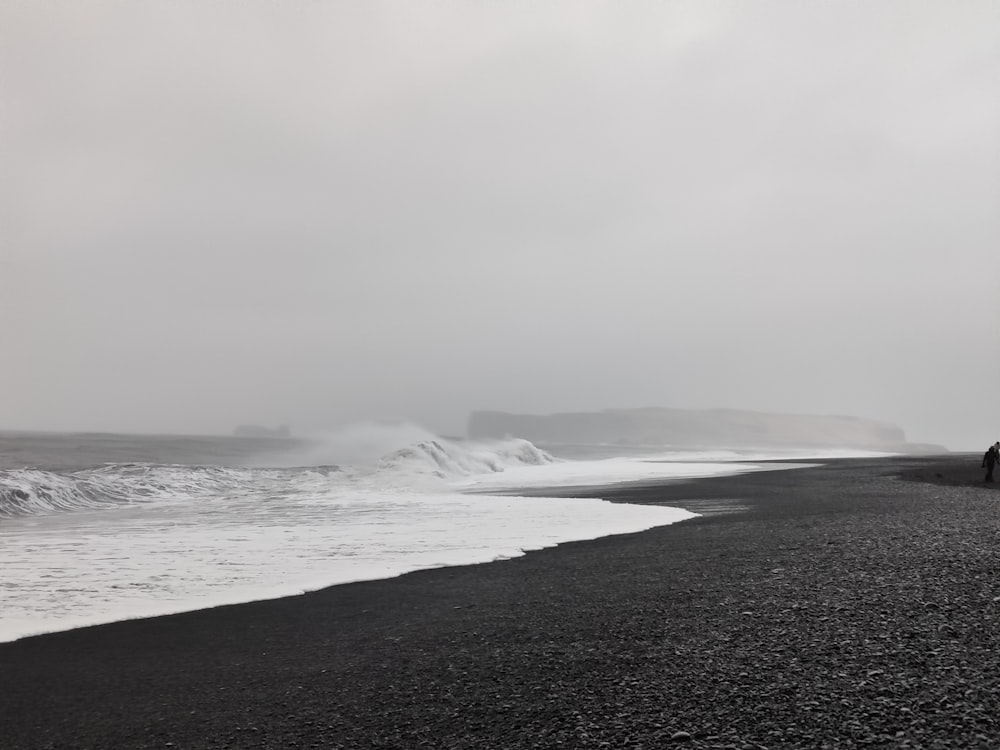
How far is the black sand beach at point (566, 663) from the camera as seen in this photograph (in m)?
3.55

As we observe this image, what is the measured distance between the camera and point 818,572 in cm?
707

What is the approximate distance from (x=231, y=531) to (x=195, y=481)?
12.5m

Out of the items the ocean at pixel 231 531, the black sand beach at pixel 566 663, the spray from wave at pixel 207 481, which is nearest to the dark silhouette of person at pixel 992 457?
the ocean at pixel 231 531

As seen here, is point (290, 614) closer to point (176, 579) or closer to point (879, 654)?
point (176, 579)

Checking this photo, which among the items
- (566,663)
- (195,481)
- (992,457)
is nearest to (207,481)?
(195,481)

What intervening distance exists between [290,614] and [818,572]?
543cm

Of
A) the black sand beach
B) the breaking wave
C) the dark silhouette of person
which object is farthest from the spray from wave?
the dark silhouette of person

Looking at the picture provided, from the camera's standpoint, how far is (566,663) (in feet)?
15.4

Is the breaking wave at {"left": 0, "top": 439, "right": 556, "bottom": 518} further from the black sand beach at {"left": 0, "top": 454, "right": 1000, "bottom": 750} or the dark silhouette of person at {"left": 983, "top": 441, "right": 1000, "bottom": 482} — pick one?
the dark silhouette of person at {"left": 983, "top": 441, "right": 1000, "bottom": 482}

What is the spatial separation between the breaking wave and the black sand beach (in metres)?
13.2

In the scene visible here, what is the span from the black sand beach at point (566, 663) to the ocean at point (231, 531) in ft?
3.29

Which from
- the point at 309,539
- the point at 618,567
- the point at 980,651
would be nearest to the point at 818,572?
the point at 618,567

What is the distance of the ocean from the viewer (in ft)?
24.3

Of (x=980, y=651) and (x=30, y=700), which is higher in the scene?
(x=980, y=651)
